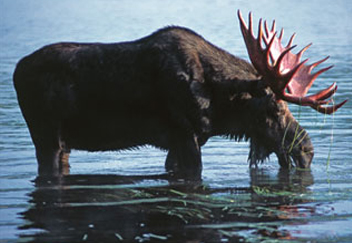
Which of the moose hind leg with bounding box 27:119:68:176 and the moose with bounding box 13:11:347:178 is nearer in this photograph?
the moose with bounding box 13:11:347:178

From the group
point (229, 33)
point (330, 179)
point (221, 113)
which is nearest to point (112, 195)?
point (221, 113)

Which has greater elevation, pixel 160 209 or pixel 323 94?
pixel 323 94

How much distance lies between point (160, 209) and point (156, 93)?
1.63 meters

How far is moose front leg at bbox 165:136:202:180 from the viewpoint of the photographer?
9.45 m

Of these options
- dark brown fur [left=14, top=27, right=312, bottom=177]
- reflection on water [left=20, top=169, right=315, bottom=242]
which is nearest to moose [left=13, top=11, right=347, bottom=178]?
dark brown fur [left=14, top=27, right=312, bottom=177]

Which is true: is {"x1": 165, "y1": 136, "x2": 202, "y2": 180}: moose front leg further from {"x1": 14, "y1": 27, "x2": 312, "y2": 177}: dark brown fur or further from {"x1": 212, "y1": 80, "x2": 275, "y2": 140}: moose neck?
{"x1": 212, "y1": 80, "x2": 275, "y2": 140}: moose neck

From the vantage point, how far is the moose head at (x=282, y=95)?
9.24m

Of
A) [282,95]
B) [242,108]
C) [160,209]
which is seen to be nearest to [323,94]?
[282,95]

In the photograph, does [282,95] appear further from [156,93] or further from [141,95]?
[141,95]

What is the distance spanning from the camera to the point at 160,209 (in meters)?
8.05

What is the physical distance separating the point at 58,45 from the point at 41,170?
4.45 ft

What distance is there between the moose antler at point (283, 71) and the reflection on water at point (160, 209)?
858 millimetres

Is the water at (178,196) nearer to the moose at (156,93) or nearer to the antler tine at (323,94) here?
the moose at (156,93)

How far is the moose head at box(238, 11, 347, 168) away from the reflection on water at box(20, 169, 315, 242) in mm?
263
